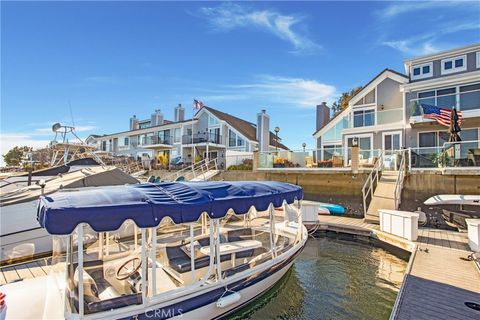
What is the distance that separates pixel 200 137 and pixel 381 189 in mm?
22313

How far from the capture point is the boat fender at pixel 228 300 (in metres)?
4.86

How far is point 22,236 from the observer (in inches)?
324

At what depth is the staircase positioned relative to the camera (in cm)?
1291

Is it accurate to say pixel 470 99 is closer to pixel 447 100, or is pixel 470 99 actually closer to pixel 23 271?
pixel 447 100

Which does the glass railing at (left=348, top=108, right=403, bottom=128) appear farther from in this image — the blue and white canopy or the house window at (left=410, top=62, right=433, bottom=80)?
the blue and white canopy

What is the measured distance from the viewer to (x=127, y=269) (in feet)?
15.9

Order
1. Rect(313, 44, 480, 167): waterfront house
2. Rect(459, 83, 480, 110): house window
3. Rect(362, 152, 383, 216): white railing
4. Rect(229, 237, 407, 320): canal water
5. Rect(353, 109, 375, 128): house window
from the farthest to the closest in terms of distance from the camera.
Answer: Rect(353, 109, 375, 128): house window
Rect(313, 44, 480, 167): waterfront house
Rect(459, 83, 480, 110): house window
Rect(362, 152, 383, 216): white railing
Rect(229, 237, 407, 320): canal water

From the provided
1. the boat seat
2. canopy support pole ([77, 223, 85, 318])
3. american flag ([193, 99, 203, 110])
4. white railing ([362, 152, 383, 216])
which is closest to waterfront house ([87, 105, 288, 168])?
american flag ([193, 99, 203, 110])

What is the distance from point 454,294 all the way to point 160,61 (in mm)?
16795

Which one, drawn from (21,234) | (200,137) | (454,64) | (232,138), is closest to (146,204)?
(21,234)

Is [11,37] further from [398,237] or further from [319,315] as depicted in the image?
[398,237]

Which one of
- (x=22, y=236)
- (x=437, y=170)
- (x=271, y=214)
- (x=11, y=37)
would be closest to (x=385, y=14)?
(x=437, y=170)

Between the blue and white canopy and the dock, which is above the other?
the blue and white canopy

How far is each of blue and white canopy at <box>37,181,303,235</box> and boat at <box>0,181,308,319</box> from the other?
0.01 meters
